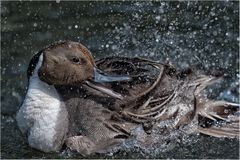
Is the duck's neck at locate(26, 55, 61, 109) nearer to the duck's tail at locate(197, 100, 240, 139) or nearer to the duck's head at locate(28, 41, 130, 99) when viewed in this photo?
the duck's head at locate(28, 41, 130, 99)

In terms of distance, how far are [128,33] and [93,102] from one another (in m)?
2.19

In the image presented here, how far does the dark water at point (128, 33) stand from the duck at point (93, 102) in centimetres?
114

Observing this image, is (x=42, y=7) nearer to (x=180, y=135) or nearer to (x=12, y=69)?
(x=12, y=69)

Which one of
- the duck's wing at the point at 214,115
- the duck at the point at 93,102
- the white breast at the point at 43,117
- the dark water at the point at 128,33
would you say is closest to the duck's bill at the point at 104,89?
the duck at the point at 93,102

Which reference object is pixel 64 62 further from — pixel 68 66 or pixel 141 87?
pixel 141 87

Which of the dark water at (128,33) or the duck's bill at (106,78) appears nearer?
the duck's bill at (106,78)

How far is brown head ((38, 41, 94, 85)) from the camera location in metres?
4.76

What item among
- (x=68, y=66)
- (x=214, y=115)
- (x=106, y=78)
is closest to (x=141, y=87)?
(x=106, y=78)

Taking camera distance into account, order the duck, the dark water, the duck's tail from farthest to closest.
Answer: the dark water < the duck's tail < the duck

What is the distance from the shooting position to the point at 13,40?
23.0ft

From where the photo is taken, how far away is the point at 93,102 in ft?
15.6

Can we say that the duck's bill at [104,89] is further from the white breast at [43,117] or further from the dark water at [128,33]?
the dark water at [128,33]

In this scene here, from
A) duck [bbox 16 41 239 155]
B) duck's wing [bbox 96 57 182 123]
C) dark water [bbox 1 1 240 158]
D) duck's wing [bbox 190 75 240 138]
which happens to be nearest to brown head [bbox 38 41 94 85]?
duck [bbox 16 41 239 155]

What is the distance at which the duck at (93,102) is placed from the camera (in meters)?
4.71
